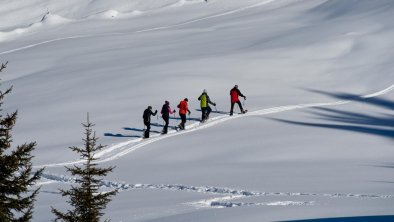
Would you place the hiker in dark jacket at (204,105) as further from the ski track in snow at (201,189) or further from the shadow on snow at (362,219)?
the shadow on snow at (362,219)

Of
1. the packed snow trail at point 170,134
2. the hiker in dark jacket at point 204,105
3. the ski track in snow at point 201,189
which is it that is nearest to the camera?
the ski track in snow at point 201,189

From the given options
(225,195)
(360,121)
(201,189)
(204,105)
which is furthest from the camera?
(204,105)

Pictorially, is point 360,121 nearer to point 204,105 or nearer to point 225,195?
point 204,105

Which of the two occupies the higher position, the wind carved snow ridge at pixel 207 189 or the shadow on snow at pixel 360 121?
the shadow on snow at pixel 360 121

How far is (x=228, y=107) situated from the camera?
3319 cm

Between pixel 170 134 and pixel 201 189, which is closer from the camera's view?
pixel 201 189

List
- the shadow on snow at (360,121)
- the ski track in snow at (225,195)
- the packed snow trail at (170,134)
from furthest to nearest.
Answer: the shadow on snow at (360,121), the packed snow trail at (170,134), the ski track in snow at (225,195)

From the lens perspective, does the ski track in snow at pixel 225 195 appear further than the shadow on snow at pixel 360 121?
No

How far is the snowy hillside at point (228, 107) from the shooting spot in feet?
58.0

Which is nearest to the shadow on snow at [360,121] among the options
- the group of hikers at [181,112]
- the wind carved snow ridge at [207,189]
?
the group of hikers at [181,112]

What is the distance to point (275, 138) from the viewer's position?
2612 cm

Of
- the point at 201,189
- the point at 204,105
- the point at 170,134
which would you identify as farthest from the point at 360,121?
the point at 201,189

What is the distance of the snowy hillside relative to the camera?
17688 millimetres

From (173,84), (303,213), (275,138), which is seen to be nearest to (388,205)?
(303,213)
